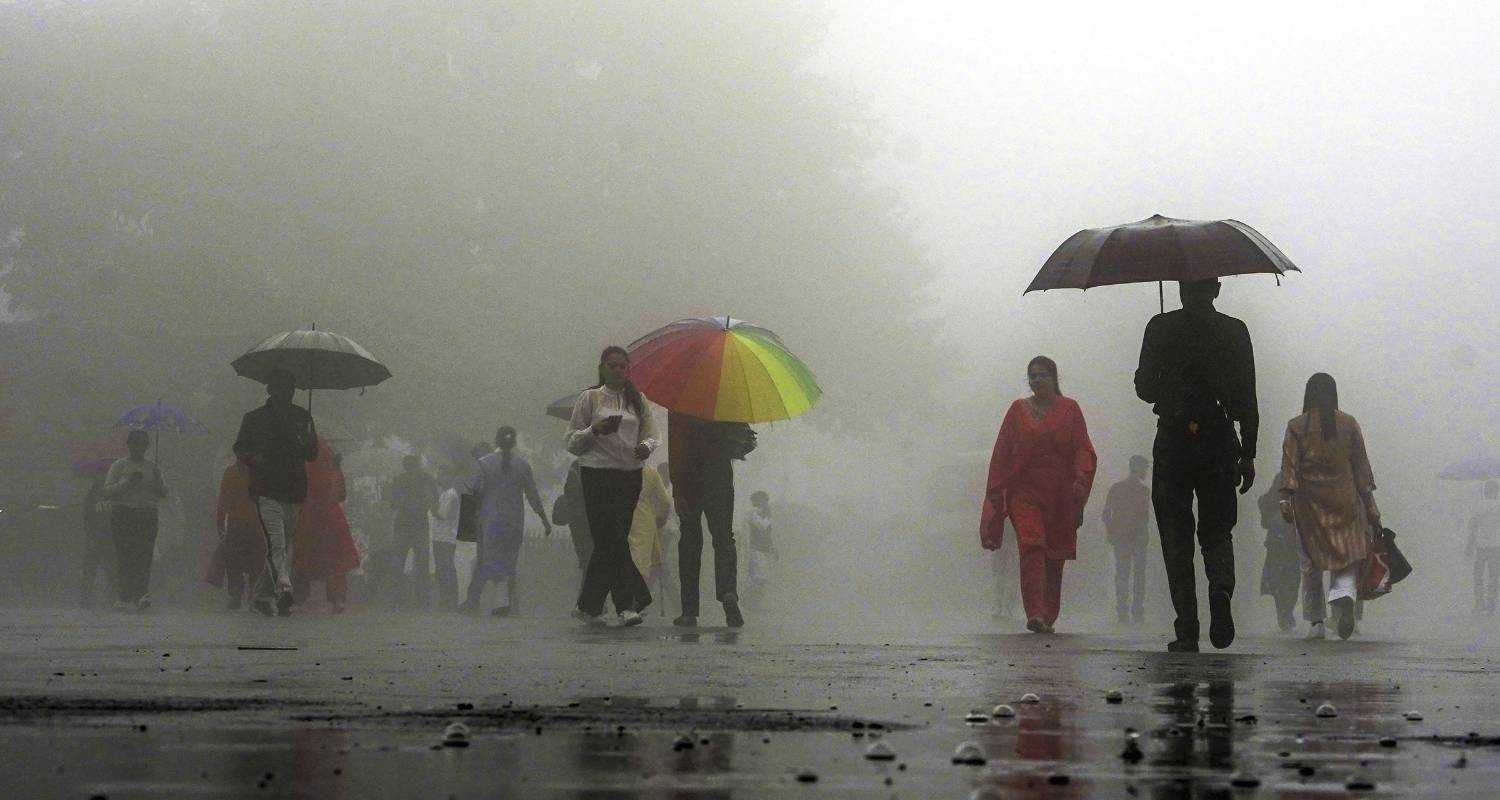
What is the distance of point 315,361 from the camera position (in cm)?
2086

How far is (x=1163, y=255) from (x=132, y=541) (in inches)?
518

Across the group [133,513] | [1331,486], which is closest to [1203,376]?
[1331,486]

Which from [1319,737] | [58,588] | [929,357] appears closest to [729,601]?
[1319,737]

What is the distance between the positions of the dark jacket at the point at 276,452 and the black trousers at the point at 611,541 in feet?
10.9

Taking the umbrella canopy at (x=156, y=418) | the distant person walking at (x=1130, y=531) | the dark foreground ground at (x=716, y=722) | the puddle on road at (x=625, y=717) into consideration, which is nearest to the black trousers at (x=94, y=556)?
the umbrella canopy at (x=156, y=418)

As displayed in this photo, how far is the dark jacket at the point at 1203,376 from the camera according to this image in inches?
452

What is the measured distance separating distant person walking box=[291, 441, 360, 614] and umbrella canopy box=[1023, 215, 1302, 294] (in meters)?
9.81

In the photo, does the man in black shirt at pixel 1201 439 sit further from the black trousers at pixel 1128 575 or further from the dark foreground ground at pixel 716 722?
the black trousers at pixel 1128 575

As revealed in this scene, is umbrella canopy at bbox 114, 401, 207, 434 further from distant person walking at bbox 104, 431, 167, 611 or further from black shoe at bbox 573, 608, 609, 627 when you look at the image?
black shoe at bbox 573, 608, 609, 627

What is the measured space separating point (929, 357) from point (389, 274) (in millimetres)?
10826

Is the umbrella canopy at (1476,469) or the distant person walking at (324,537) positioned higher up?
the umbrella canopy at (1476,469)

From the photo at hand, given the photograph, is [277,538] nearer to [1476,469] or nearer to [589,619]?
[589,619]

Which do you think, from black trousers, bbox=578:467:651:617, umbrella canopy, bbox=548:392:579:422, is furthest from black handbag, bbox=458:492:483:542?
black trousers, bbox=578:467:651:617

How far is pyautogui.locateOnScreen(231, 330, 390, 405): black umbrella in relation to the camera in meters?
20.2
